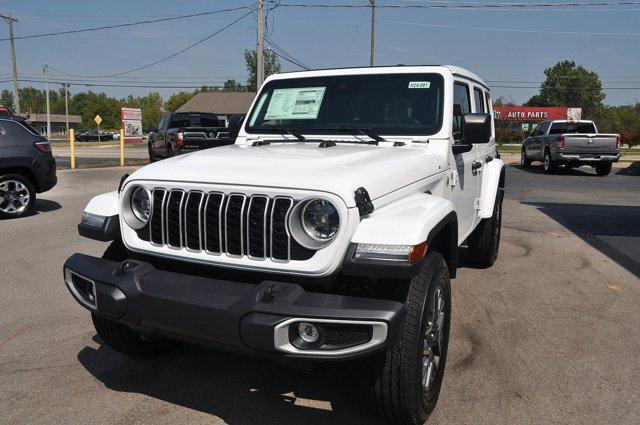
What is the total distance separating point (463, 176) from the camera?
4.42 meters

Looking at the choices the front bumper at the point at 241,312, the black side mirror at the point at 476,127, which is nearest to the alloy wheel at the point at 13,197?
the front bumper at the point at 241,312

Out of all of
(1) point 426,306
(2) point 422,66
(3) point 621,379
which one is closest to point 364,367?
(1) point 426,306

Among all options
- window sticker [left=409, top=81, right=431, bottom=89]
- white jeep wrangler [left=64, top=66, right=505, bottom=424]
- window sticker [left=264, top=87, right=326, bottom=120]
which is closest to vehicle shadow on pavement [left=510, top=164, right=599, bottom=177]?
window sticker [left=409, top=81, right=431, bottom=89]

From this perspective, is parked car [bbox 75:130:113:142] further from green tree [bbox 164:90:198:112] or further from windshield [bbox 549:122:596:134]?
windshield [bbox 549:122:596:134]

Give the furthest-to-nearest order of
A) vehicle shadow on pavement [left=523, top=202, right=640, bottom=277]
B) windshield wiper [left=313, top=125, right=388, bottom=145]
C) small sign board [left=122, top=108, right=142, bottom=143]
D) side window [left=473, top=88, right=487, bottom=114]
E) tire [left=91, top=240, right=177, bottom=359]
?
1. small sign board [left=122, top=108, right=142, bottom=143]
2. vehicle shadow on pavement [left=523, top=202, right=640, bottom=277]
3. side window [left=473, top=88, right=487, bottom=114]
4. windshield wiper [left=313, top=125, right=388, bottom=145]
5. tire [left=91, top=240, right=177, bottom=359]

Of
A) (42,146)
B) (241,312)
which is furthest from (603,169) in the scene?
(241,312)

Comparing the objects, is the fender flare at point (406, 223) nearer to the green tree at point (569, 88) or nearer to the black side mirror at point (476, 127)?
the black side mirror at point (476, 127)

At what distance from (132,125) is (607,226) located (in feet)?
230

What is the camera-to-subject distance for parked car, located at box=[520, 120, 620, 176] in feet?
60.2

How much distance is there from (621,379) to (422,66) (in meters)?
2.52

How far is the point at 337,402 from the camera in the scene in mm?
3166

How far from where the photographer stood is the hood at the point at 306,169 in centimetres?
261

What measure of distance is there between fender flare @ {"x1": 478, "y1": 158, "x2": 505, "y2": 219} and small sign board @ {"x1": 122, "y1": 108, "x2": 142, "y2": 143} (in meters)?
67.1

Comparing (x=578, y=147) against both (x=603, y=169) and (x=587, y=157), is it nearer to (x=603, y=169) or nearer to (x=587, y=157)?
(x=587, y=157)
